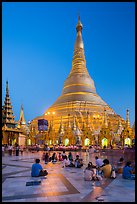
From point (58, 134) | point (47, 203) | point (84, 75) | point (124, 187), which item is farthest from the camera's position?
point (84, 75)

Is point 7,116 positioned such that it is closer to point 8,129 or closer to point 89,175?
point 8,129

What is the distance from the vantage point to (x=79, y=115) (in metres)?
48.2

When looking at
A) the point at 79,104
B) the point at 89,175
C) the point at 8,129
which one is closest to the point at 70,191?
the point at 89,175

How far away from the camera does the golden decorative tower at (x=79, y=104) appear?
47.9 m

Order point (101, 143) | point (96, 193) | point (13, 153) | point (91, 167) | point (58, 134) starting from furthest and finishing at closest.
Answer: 1. point (58, 134)
2. point (101, 143)
3. point (13, 153)
4. point (91, 167)
5. point (96, 193)

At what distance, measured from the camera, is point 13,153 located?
27.6 meters

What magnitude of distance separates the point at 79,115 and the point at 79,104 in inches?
144

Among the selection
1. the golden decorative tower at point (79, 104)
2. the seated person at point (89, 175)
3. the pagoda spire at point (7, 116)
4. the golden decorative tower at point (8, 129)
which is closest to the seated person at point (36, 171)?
the seated person at point (89, 175)

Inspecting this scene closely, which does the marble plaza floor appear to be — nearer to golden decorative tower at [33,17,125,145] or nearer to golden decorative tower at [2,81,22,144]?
golden decorative tower at [2,81,22,144]

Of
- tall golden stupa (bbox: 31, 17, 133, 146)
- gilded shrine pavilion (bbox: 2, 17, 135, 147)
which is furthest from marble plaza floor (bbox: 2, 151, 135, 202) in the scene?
tall golden stupa (bbox: 31, 17, 133, 146)

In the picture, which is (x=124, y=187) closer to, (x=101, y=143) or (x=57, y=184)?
(x=57, y=184)

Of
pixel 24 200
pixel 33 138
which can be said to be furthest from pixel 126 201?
pixel 33 138

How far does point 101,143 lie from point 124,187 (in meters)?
29.2

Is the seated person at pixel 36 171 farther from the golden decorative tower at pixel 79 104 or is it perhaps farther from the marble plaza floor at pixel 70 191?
the golden decorative tower at pixel 79 104
